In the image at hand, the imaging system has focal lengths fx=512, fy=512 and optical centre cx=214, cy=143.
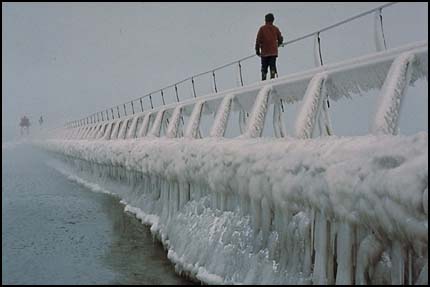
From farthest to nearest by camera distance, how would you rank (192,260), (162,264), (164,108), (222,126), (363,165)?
(164,108) < (222,126) < (162,264) < (192,260) < (363,165)

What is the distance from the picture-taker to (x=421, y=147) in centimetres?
370

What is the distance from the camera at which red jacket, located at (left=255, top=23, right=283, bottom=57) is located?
10609 millimetres

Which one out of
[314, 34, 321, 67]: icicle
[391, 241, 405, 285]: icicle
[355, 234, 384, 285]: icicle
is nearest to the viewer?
[391, 241, 405, 285]: icicle

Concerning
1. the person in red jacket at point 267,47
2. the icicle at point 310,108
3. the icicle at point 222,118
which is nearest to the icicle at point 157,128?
the person in red jacket at point 267,47

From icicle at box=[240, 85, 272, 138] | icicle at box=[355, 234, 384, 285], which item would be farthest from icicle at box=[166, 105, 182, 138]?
icicle at box=[355, 234, 384, 285]

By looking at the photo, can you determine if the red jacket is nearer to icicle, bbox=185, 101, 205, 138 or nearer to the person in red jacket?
the person in red jacket

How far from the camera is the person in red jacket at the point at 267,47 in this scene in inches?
418

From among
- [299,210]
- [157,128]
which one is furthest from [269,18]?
[299,210]

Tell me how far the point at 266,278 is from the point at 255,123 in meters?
2.70

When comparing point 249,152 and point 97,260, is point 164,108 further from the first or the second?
point 249,152

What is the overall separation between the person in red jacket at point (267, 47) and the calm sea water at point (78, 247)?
424 centimetres

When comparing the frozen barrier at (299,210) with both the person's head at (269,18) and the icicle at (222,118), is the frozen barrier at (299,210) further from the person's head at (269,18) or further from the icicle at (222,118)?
the person's head at (269,18)

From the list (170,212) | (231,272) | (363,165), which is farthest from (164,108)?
(363,165)

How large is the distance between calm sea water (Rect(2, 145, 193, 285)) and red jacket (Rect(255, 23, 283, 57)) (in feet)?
14.7
